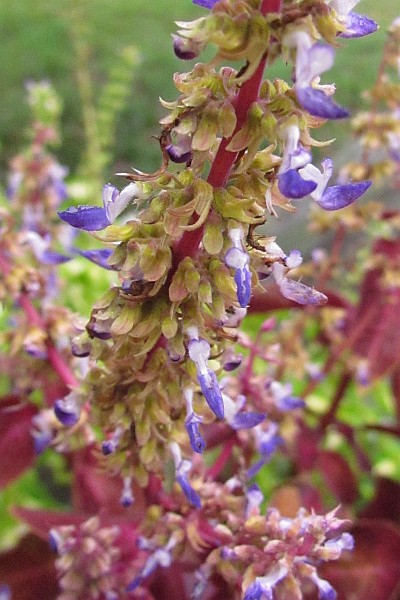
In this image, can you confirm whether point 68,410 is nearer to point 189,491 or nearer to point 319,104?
point 189,491

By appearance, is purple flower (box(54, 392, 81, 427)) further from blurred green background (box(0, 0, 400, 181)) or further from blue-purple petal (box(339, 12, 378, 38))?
blurred green background (box(0, 0, 400, 181))

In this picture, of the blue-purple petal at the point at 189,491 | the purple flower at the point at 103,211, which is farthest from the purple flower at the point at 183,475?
the purple flower at the point at 103,211

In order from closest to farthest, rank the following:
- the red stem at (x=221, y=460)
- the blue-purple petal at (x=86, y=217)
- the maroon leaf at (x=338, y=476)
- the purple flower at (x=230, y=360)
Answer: the blue-purple petal at (x=86, y=217), the purple flower at (x=230, y=360), the red stem at (x=221, y=460), the maroon leaf at (x=338, y=476)

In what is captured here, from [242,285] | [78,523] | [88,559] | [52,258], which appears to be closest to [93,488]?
[78,523]

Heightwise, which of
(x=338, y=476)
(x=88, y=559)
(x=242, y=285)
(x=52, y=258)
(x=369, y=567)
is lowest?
(x=338, y=476)

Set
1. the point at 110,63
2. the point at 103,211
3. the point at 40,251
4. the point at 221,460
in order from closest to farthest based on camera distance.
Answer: the point at 103,211, the point at 221,460, the point at 40,251, the point at 110,63

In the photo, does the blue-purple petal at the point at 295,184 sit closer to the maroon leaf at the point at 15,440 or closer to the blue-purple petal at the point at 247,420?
the blue-purple petal at the point at 247,420

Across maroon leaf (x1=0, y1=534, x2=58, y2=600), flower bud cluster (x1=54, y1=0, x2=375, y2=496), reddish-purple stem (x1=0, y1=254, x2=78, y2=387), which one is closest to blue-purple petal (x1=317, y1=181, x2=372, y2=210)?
flower bud cluster (x1=54, y1=0, x2=375, y2=496)

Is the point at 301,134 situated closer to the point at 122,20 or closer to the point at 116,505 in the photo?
the point at 116,505
